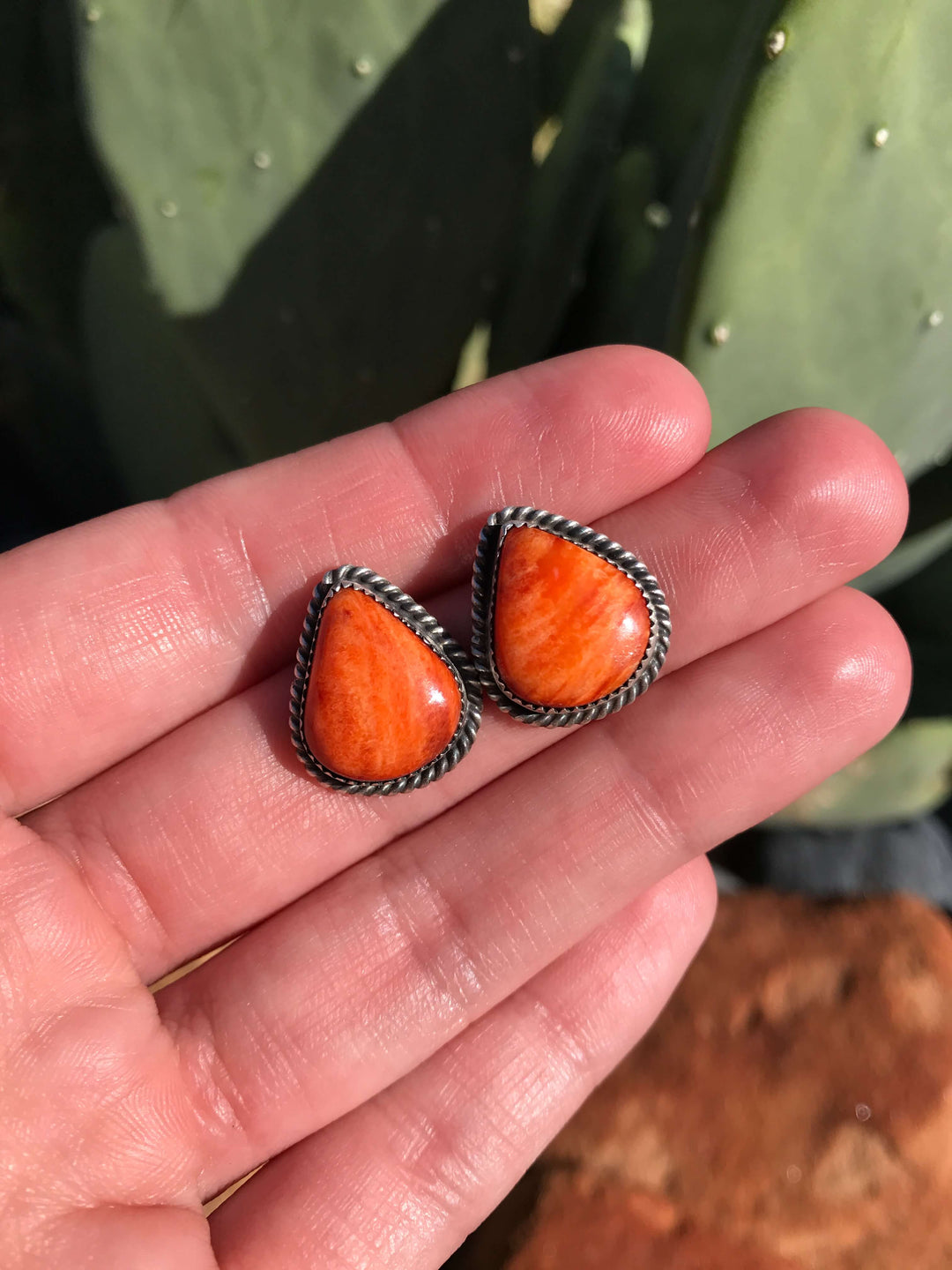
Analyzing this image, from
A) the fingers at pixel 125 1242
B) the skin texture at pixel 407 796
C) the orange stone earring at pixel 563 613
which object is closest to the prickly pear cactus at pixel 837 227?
the skin texture at pixel 407 796

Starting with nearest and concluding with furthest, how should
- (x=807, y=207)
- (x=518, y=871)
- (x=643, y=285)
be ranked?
(x=807, y=207) < (x=518, y=871) < (x=643, y=285)

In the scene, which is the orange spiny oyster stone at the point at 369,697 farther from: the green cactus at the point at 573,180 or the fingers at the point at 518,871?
the green cactus at the point at 573,180

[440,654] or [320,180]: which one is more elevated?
[320,180]

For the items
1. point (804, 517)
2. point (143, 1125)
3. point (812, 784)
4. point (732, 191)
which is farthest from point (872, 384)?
point (143, 1125)

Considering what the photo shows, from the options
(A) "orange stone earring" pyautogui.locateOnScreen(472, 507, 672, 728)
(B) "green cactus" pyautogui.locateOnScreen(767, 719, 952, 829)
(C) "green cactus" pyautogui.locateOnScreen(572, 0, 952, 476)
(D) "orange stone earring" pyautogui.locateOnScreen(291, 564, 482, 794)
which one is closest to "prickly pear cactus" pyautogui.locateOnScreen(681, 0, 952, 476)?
(C) "green cactus" pyautogui.locateOnScreen(572, 0, 952, 476)

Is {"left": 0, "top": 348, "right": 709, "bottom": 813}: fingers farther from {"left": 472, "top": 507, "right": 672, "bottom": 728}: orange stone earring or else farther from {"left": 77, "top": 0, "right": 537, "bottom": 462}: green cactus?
{"left": 77, "top": 0, "right": 537, "bottom": 462}: green cactus

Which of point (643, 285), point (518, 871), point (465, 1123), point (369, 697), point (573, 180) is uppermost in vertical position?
point (573, 180)

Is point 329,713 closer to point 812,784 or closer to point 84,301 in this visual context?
point 812,784

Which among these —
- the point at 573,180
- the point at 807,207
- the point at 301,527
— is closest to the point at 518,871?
the point at 301,527

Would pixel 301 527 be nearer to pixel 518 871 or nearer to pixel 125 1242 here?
pixel 518 871
